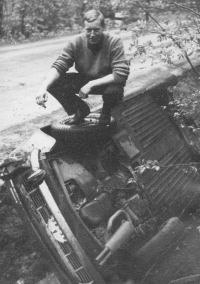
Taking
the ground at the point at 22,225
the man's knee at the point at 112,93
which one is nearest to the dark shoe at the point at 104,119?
the man's knee at the point at 112,93

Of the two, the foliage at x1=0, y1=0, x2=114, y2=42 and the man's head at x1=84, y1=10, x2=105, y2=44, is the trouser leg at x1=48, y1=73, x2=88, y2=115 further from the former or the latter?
the foliage at x1=0, y1=0, x2=114, y2=42

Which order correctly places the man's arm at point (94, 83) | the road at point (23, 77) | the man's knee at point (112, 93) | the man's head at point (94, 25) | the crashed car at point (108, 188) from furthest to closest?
the road at point (23, 77) → the man's knee at point (112, 93) → the man's head at point (94, 25) → the man's arm at point (94, 83) → the crashed car at point (108, 188)

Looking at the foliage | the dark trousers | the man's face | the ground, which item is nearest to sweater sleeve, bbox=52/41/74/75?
the dark trousers

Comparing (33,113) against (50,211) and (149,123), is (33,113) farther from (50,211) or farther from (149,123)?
(50,211)

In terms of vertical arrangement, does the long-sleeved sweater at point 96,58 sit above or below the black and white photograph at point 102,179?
above

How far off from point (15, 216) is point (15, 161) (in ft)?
4.17

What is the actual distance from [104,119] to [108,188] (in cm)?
83

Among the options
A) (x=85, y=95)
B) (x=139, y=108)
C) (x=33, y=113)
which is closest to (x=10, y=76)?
(x=33, y=113)

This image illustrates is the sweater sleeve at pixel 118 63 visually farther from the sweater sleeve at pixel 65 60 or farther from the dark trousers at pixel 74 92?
the sweater sleeve at pixel 65 60

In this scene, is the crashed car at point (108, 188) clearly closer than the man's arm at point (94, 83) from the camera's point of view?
Yes

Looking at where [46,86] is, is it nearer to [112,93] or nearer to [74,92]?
[74,92]

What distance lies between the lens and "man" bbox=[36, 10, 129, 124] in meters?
3.84

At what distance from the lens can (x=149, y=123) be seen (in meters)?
4.89

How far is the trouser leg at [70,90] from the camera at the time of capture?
4.10 meters
